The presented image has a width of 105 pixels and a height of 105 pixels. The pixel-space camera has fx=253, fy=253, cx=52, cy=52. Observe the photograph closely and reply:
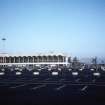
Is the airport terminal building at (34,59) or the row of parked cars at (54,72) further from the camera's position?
the airport terminal building at (34,59)

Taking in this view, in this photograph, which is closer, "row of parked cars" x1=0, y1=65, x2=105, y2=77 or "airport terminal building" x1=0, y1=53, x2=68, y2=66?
"row of parked cars" x1=0, y1=65, x2=105, y2=77

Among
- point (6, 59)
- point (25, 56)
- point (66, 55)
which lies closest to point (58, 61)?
point (66, 55)

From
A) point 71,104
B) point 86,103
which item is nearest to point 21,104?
point 71,104

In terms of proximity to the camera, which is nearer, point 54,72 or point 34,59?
point 54,72

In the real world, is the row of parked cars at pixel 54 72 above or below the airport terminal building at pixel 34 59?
below

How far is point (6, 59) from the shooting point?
144m

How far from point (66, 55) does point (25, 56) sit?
23548 millimetres

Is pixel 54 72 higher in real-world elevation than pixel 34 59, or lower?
lower

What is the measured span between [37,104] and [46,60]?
12977 centimetres

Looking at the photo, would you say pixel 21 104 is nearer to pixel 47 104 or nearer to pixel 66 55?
pixel 47 104

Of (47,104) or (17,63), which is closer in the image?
(47,104)

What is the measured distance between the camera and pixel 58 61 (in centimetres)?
14375

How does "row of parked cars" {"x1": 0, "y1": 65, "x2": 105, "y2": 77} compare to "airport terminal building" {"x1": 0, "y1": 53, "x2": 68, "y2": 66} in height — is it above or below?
below

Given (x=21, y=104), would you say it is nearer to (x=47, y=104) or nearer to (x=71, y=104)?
(x=47, y=104)
